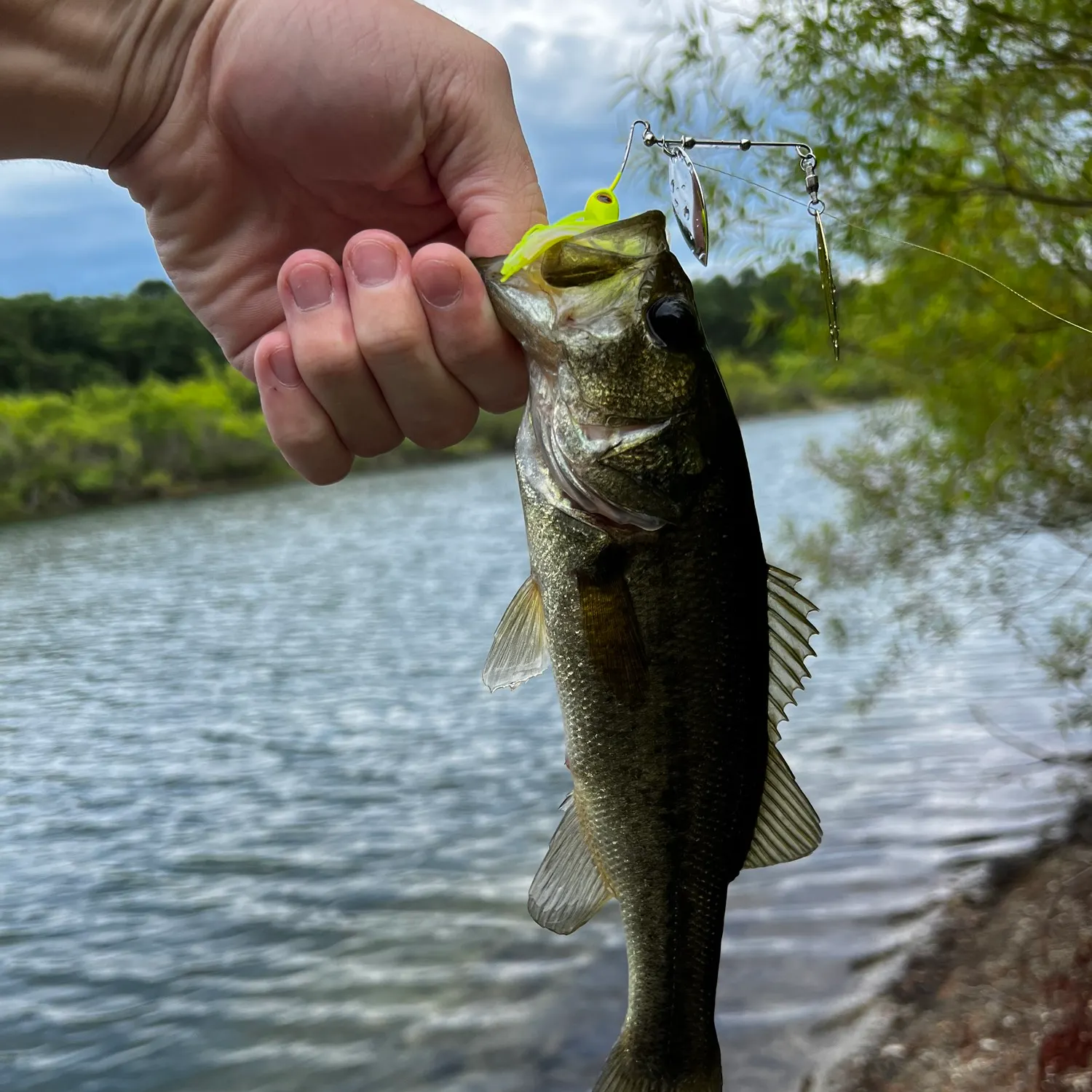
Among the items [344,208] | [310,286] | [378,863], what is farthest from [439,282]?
[378,863]

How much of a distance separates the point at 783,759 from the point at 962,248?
15.3 feet

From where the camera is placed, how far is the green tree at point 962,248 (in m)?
5.18

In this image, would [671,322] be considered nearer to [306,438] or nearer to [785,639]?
[785,639]

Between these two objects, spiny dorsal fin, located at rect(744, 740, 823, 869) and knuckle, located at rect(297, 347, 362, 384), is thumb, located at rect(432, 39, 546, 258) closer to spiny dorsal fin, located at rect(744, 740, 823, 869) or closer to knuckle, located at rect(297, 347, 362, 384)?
knuckle, located at rect(297, 347, 362, 384)

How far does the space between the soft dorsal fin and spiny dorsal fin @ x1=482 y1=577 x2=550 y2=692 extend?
408 millimetres

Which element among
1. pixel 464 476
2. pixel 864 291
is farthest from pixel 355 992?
pixel 464 476

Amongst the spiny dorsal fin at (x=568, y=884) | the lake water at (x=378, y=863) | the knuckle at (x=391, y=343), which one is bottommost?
the lake water at (x=378, y=863)

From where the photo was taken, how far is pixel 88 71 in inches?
90.8

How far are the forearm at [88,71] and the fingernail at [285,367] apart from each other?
79cm

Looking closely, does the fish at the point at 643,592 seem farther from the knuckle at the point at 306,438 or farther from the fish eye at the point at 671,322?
the knuckle at the point at 306,438

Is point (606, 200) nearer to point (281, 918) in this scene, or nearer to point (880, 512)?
point (880, 512)

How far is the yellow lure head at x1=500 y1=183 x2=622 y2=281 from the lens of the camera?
164 cm

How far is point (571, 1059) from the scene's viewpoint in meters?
6.23

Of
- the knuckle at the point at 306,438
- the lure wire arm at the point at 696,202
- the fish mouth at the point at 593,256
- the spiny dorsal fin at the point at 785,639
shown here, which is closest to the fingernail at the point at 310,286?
the knuckle at the point at 306,438
